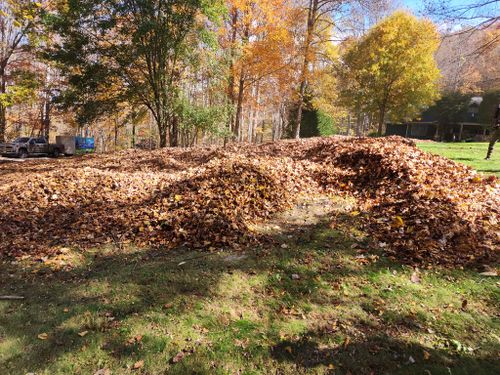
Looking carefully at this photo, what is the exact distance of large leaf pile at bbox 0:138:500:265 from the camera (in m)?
4.84

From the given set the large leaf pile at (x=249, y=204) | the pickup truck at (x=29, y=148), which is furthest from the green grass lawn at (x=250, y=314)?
the pickup truck at (x=29, y=148)

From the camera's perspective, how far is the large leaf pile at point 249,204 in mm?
4836

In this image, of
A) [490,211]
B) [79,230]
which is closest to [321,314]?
[490,211]

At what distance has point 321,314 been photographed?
348cm

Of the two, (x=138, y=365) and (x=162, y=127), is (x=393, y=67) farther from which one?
(x=138, y=365)

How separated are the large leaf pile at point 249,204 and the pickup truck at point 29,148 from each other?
50.2 ft

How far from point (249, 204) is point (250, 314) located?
2.63 metres

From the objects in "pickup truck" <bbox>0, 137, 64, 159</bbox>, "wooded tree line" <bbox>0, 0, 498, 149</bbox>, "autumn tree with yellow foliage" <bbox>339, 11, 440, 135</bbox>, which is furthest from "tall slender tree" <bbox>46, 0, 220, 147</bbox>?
"autumn tree with yellow foliage" <bbox>339, 11, 440, 135</bbox>

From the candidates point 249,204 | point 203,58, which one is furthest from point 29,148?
point 249,204

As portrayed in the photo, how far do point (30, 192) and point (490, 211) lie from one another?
28.8 ft

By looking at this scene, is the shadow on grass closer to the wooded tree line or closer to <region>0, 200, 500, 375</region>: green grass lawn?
<region>0, 200, 500, 375</region>: green grass lawn

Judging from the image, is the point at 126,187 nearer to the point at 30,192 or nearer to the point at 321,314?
the point at 30,192

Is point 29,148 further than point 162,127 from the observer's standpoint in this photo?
Yes

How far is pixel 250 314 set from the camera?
3.52 metres
